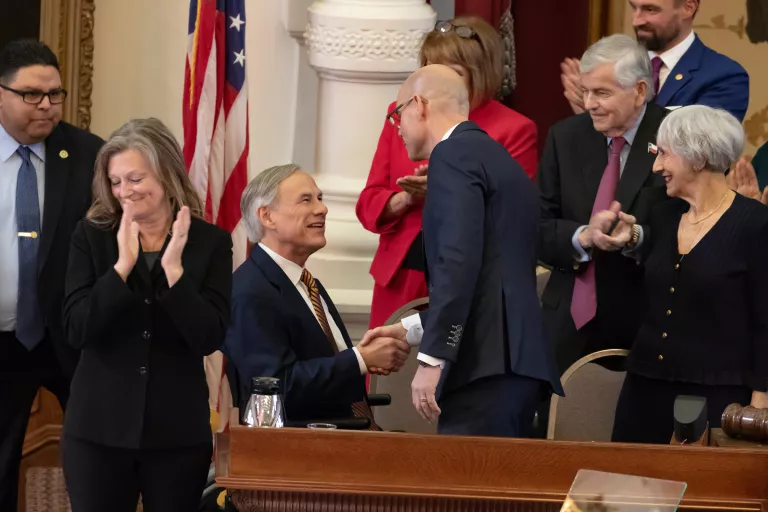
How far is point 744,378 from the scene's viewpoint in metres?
4.28

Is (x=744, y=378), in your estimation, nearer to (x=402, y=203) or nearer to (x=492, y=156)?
(x=492, y=156)

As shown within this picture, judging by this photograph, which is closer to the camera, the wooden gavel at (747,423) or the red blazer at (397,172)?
the wooden gavel at (747,423)

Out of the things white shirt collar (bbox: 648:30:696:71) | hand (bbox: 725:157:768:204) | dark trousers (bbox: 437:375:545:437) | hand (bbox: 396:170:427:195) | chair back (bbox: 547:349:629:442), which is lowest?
chair back (bbox: 547:349:629:442)

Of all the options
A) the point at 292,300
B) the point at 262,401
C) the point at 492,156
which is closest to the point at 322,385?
the point at 292,300

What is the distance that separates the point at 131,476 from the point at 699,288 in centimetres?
176

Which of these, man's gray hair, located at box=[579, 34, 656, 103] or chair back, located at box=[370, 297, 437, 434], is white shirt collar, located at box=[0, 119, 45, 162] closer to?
chair back, located at box=[370, 297, 437, 434]

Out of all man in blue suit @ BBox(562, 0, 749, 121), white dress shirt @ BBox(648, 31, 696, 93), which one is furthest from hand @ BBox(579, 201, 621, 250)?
white dress shirt @ BBox(648, 31, 696, 93)

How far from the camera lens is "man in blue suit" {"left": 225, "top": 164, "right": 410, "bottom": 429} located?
13.7 feet

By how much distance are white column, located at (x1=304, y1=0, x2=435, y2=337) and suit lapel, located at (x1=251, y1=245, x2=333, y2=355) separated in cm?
158

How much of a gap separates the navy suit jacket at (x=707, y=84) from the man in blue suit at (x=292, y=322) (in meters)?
1.42

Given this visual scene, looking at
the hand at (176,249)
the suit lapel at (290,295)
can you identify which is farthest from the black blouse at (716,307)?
the hand at (176,249)

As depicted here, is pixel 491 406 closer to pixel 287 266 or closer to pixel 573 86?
pixel 287 266

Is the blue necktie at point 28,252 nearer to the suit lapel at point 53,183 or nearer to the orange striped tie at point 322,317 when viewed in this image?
the suit lapel at point 53,183

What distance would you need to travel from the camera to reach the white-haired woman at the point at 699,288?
4.27 meters
